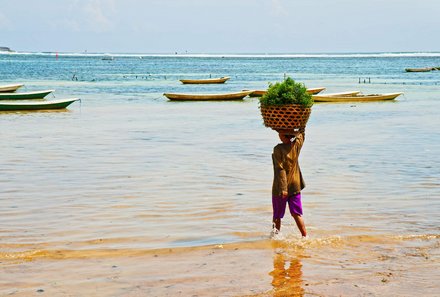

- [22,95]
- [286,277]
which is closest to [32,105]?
[22,95]

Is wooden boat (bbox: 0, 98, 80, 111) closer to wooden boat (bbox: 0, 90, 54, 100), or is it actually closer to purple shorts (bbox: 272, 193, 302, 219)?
wooden boat (bbox: 0, 90, 54, 100)

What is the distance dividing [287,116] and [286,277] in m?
1.55

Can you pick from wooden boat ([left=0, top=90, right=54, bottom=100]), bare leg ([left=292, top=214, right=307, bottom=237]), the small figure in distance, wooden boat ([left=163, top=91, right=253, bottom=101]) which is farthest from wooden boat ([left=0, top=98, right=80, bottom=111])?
the small figure in distance

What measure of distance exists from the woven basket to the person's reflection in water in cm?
129

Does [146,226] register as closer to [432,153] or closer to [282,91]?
[282,91]

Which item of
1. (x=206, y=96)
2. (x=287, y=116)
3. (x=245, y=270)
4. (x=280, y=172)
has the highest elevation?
(x=287, y=116)

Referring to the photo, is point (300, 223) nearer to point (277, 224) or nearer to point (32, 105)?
point (277, 224)

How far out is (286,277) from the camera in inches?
231

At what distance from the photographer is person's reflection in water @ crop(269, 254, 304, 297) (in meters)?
5.44

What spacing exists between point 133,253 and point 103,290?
46.8 inches

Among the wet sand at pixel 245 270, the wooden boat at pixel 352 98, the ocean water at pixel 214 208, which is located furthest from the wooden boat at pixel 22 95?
the wet sand at pixel 245 270

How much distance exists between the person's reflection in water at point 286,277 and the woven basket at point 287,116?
50.9 inches

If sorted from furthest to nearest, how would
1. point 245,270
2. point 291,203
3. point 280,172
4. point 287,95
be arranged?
point 291,203
point 280,172
point 287,95
point 245,270

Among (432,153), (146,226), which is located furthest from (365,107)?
(146,226)
